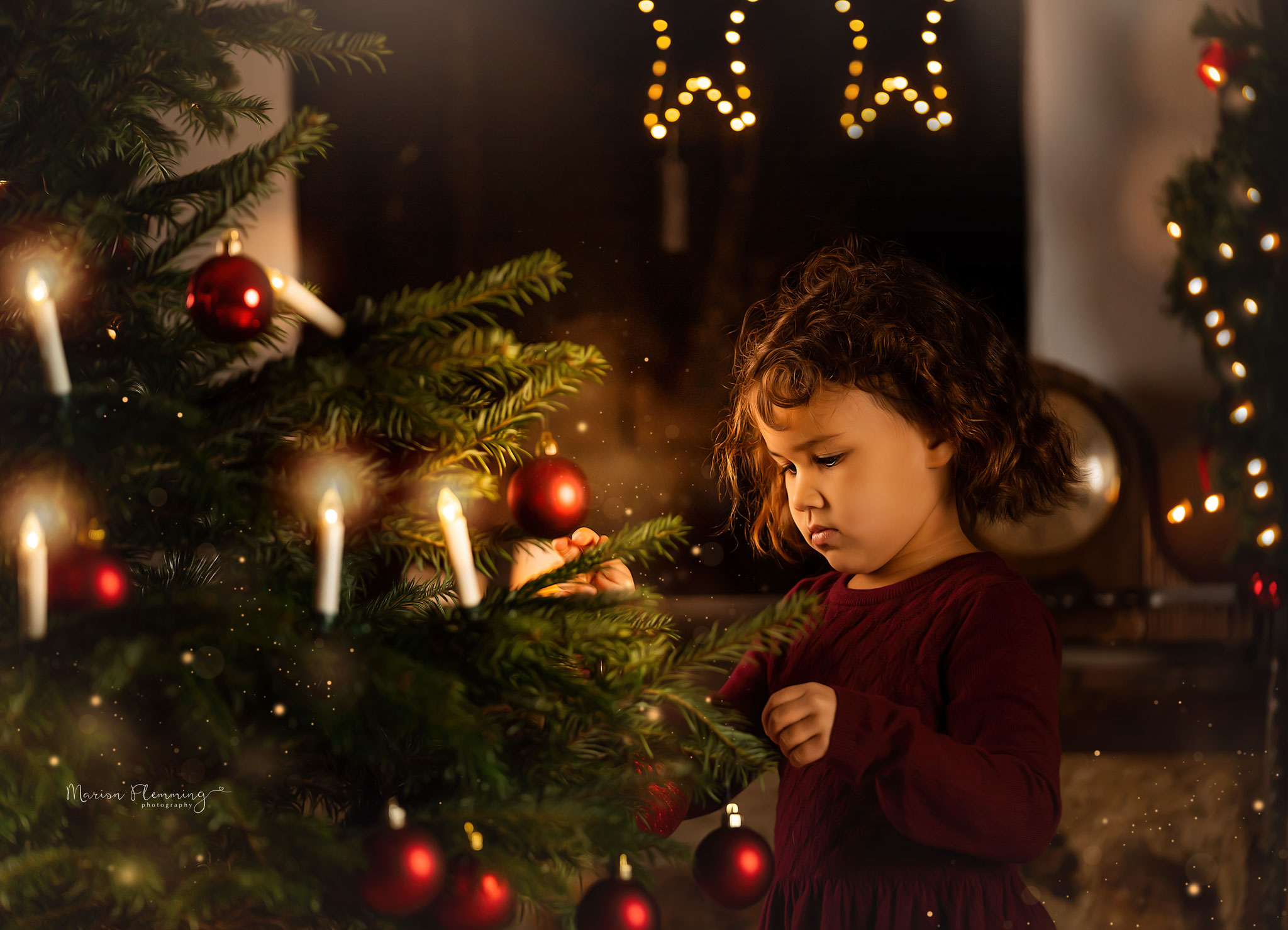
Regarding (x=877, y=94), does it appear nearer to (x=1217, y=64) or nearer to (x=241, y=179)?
(x=1217, y=64)

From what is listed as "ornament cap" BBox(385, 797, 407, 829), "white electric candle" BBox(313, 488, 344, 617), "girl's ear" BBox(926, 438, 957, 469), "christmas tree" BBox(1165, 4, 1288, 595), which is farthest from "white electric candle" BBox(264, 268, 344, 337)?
"christmas tree" BBox(1165, 4, 1288, 595)

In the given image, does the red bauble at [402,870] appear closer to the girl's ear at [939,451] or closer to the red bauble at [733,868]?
the red bauble at [733,868]

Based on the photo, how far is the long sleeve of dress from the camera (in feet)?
1.99

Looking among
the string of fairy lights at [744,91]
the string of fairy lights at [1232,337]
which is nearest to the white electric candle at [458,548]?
the string of fairy lights at [744,91]

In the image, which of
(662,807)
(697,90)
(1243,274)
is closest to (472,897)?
(662,807)

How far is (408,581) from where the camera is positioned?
2.28 feet

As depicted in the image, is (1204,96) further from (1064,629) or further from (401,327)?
(401,327)

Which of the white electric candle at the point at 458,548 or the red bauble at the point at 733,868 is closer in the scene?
the white electric candle at the point at 458,548

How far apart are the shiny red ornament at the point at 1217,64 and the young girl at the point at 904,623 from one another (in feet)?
1.06

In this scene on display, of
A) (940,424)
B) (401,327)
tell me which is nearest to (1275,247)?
(940,424)

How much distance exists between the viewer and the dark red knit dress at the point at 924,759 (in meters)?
0.61

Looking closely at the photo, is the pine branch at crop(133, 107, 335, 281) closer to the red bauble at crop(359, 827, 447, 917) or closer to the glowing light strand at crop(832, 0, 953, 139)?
the red bauble at crop(359, 827, 447, 917)

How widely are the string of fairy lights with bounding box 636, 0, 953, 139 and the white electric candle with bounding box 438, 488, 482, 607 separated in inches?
19.9

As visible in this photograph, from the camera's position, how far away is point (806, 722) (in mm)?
611
